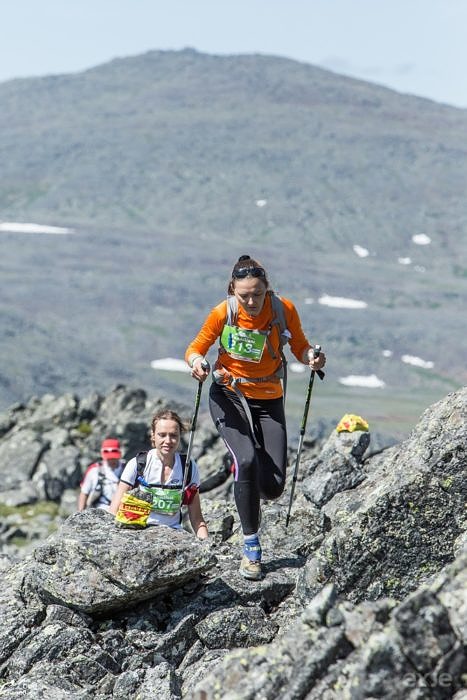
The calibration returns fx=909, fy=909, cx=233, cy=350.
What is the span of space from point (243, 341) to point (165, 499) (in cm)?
236

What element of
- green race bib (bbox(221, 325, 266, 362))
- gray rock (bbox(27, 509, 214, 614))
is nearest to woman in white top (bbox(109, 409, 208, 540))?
gray rock (bbox(27, 509, 214, 614))

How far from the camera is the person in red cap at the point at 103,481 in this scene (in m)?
20.5

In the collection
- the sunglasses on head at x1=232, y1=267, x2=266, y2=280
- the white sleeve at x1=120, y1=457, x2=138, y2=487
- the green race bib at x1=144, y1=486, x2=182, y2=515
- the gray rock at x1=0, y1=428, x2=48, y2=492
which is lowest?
the gray rock at x1=0, y1=428, x2=48, y2=492

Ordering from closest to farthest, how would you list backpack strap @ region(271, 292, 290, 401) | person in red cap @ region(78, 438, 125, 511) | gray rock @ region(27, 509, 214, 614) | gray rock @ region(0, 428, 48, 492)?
1. gray rock @ region(27, 509, 214, 614)
2. backpack strap @ region(271, 292, 290, 401)
3. person in red cap @ region(78, 438, 125, 511)
4. gray rock @ region(0, 428, 48, 492)

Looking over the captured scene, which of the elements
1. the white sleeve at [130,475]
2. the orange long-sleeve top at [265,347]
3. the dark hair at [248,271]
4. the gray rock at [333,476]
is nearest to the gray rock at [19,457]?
the gray rock at [333,476]

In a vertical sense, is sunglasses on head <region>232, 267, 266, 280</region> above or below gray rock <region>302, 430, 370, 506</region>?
above

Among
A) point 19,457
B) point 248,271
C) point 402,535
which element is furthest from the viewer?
point 19,457

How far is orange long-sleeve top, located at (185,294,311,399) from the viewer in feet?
38.3

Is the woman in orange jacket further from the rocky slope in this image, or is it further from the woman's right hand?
the rocky slope

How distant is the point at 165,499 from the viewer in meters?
12.1

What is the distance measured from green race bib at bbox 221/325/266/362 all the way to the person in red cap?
31.6 feet

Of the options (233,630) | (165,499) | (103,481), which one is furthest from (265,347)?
Result: (103,481)

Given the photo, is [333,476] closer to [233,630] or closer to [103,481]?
[233,630]

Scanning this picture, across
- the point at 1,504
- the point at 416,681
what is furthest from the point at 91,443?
the point at 416,681
